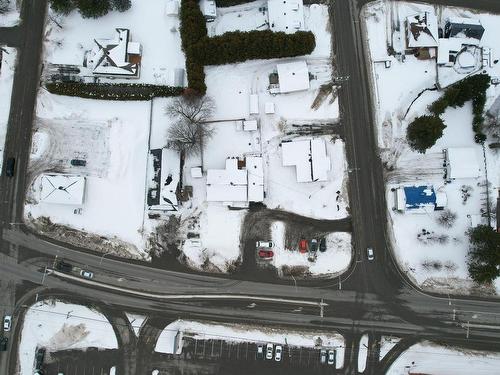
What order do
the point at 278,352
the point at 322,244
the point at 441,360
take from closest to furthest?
the point at 278,352
the point at 441,360
the point at 322,244

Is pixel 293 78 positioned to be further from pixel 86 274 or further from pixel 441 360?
pixel 441 360

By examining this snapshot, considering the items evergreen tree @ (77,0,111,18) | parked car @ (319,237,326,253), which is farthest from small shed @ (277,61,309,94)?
evergreen tree @ (77,0,111,18)

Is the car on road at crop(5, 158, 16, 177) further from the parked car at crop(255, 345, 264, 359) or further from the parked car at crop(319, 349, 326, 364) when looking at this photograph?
the parked car at crop(319, 349, 326, 364)

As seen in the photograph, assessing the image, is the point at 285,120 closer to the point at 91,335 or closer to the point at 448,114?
the point at 448,114

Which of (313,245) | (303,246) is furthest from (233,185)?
(313,245)

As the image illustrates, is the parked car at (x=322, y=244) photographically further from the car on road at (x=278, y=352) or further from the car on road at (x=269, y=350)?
the car on road at (x=269, y=350)

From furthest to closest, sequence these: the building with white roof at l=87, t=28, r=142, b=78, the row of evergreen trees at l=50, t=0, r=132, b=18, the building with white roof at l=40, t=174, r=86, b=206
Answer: the building with white roof at l=87, t=28, r=142, b=78, the row of evergreen trees at l=50, t=0, r=132, b=18, the building with white roof at l=40, t=174, r=86, b=206

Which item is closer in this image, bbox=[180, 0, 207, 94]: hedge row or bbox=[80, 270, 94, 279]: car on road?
bbox=[180, 0, 207, 94]: hedge row
